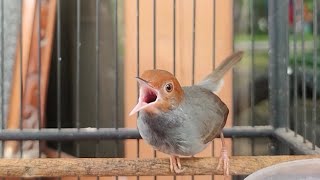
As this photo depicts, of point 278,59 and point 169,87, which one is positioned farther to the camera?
point 278,59

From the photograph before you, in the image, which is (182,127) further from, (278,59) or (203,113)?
(278,59)

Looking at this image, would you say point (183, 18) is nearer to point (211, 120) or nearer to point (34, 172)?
point (211, 120)

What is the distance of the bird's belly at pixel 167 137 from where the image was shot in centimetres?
123

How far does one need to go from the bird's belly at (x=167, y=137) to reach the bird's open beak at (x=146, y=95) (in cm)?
6

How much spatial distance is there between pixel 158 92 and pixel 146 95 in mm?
22

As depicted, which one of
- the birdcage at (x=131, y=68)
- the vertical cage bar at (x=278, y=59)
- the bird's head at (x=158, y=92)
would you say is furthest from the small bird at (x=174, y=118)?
the vertical cage bar at (x=278, y=59)

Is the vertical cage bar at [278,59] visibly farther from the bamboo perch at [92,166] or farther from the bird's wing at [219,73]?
the bamboo perch at [92,166]

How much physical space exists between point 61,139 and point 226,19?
1.96 feet

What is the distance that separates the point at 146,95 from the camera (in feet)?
3.84

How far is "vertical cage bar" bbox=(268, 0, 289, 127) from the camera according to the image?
1807 mm

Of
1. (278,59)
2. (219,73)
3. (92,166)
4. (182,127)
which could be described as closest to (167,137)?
(182,127)

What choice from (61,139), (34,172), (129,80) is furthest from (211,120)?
(129,80)

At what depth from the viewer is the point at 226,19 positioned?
6.50ft

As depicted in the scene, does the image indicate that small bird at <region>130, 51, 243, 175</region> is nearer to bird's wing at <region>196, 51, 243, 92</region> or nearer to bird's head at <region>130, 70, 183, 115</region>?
bird's head at <region>130, 70, 183, 115</region>
